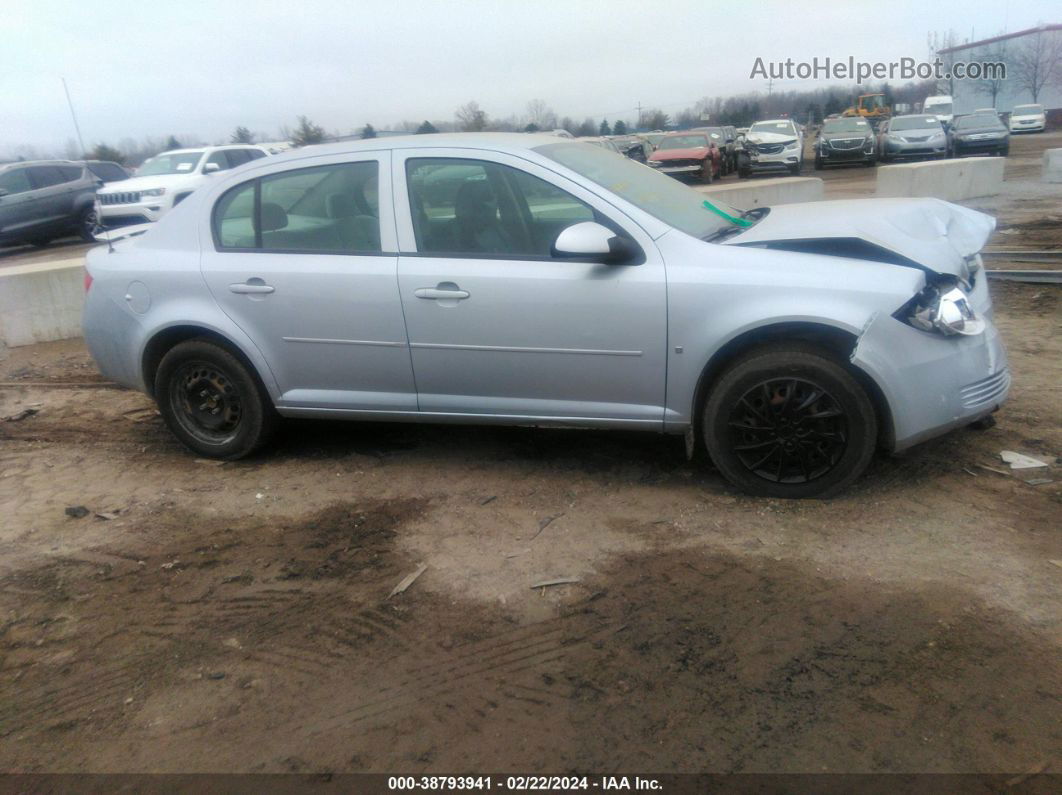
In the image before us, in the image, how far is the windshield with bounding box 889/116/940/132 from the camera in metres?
27.8

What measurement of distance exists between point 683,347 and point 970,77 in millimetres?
72452

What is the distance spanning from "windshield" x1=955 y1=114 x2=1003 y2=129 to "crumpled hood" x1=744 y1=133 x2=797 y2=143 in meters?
6.28

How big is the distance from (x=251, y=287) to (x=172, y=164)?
1476 cm

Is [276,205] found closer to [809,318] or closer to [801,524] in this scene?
[809,318]

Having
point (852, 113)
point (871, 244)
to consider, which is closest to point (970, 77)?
point (852, 113)

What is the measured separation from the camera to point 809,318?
12.9 ft

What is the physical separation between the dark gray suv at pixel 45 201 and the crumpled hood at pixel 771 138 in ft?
61.1

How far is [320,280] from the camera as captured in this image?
465 cm

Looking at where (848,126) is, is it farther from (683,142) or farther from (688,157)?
(688,157)

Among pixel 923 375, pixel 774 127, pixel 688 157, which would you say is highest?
pixel 923 375

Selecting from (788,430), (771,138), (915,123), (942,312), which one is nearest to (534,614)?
(788,430)

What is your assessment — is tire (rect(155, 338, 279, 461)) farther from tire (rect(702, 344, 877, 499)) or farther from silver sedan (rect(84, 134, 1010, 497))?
tire (rect(702, 344, 877, 499))

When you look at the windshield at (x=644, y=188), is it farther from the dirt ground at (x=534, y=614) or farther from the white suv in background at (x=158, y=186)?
the white suv in background at (x=158, y=186)

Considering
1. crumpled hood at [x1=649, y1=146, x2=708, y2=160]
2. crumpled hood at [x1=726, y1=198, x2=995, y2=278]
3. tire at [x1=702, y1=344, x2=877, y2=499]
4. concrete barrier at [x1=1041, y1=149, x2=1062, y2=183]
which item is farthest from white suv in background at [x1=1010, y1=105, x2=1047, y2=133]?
tire at [x1=702, y1=344, x2=877, y2=499]
